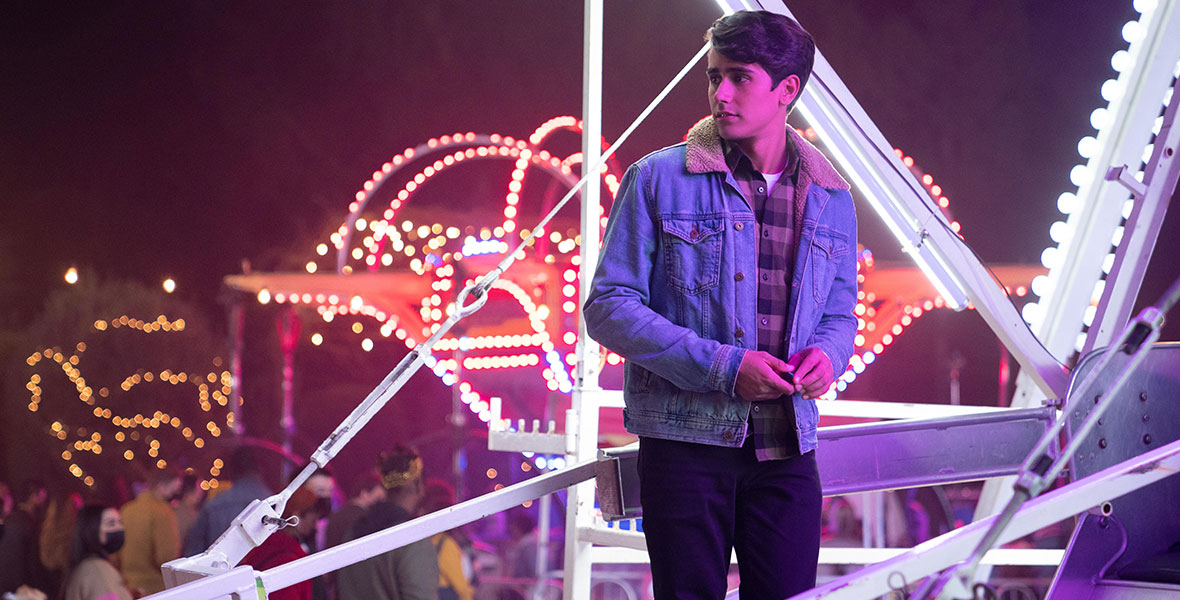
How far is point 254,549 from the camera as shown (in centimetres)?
386

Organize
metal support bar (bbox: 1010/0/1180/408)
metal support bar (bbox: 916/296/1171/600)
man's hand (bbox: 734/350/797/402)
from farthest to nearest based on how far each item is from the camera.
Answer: metal support bar (bbox: 1010/0/1180/408)
man's hand (bbox: 734/350/797/402)
metal support bar (bbox: 916/296/1171/600)

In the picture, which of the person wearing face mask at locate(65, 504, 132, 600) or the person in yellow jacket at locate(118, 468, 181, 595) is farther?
the person in yellow jacket at locate(118, 468, 181, 595)

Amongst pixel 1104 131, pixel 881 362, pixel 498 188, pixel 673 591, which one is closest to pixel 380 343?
pixel 498 188

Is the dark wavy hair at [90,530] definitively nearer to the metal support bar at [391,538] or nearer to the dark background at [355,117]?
the metal support bar at [391,538]

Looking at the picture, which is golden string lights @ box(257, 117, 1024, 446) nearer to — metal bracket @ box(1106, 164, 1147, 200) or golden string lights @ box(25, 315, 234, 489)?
golden string lights @ box(25, 315, 234, 489)

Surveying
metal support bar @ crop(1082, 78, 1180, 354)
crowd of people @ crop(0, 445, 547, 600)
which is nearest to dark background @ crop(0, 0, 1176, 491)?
crowd of people @ crop(0, 445, 547, 600)

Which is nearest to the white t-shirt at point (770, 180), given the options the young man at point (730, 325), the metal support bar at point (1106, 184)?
the young man at point (730, 325)

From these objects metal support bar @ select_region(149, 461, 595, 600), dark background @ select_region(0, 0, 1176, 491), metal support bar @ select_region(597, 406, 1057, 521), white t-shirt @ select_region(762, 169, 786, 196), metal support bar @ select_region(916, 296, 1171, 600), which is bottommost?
metal support bar @ select_region(149, 461, 595, 600)

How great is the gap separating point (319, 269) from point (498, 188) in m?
3.38

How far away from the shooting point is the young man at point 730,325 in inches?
66.8

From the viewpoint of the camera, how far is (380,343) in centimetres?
1752

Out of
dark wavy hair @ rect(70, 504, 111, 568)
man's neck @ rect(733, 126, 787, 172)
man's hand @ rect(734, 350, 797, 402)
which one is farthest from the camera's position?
dark wavy hair @ rect(70, 504, 111, 568)

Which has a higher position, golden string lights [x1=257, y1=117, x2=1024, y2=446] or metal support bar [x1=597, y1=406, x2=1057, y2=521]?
golden string lights [x1=257, y1=117, x2=1024, y2=446]

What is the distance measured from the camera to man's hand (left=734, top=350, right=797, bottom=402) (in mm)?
1639
